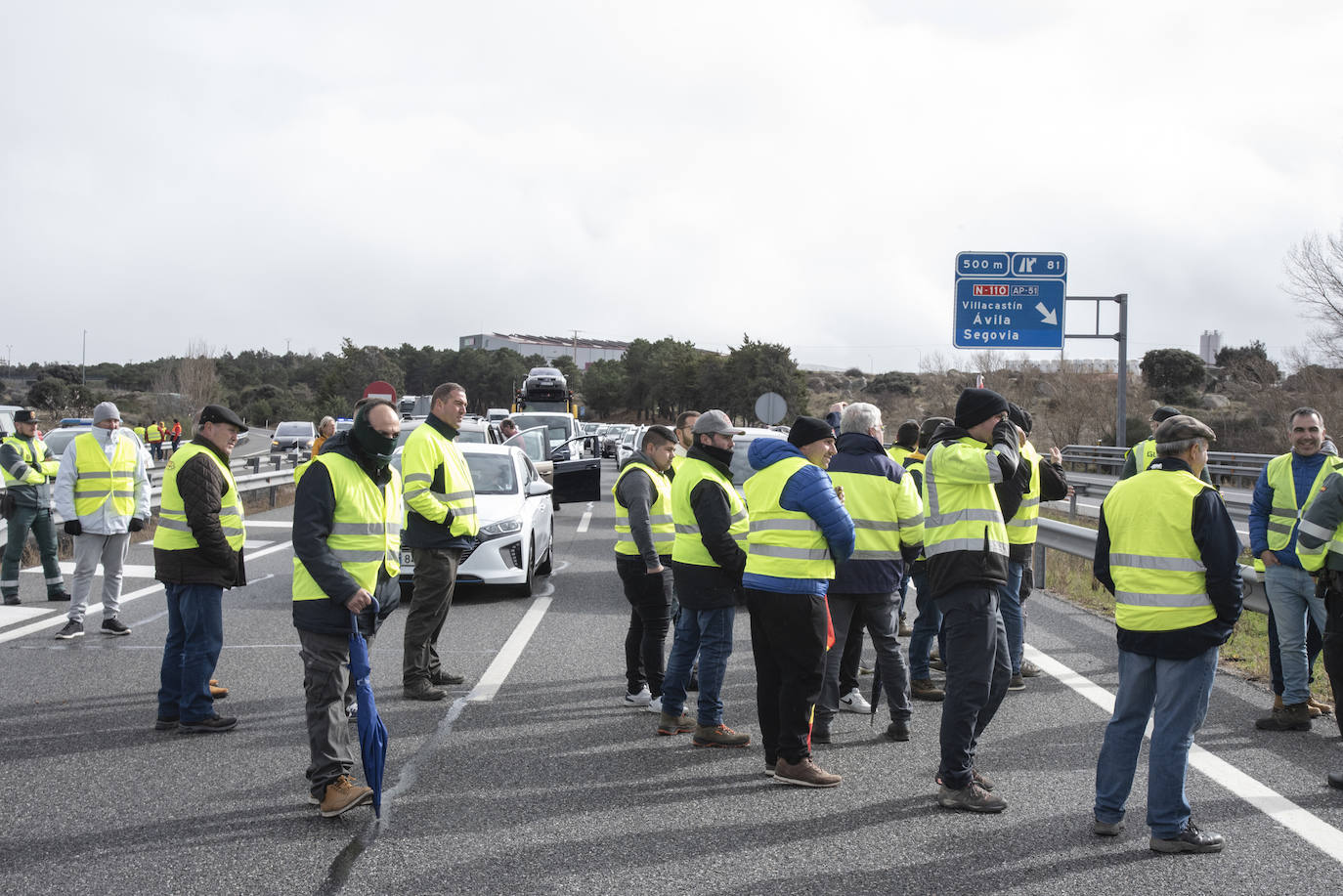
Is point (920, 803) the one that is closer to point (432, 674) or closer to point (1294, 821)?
point (1294, 821)

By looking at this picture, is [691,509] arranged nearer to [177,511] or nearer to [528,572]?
[177,511]

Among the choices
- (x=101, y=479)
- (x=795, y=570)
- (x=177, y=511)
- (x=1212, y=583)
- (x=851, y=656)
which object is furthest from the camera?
(x=101, y=479)

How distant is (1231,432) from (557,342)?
142474mm

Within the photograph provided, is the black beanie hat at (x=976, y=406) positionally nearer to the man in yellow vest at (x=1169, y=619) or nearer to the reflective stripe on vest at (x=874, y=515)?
the man in yellow vest at (x=1169, y=619)

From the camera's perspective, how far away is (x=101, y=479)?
30.4 ft

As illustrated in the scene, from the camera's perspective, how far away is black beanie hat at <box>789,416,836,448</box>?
5652 millimetres

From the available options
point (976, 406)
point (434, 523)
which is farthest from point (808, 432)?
point (434, 523)

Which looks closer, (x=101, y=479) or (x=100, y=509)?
(x=100, y=509)

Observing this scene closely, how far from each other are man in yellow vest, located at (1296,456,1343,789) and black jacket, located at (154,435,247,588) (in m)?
6.25

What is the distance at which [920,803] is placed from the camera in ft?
17.1

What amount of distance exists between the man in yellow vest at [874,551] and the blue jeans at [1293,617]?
2.24 meters

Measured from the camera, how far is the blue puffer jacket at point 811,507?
5.42 m

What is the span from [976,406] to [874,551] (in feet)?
4.86

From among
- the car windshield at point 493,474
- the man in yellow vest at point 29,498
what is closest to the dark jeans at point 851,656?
the car windshield at point 493,474
